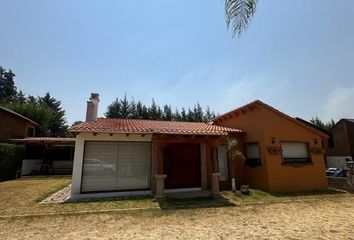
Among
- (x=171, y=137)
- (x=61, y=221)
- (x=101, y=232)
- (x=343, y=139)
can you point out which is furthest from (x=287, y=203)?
(x=343, y=139)

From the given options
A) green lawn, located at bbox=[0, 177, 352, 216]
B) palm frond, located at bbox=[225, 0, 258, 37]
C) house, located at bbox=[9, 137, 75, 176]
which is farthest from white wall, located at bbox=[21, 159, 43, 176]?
palm frond, located at bbox=[225, 0, 258, 37]

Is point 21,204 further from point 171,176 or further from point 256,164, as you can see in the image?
point 256,164

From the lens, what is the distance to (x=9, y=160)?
19203 millimetres

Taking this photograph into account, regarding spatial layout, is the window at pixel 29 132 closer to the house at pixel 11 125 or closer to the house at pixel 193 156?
the house at pixel 11 125

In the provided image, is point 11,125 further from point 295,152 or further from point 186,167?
point 295,152

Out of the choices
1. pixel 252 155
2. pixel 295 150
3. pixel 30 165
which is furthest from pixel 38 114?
pixel 295 150

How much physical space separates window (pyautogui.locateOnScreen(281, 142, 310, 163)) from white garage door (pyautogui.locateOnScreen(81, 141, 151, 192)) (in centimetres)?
872

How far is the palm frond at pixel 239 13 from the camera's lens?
4.68 m

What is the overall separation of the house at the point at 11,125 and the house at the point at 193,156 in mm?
14879

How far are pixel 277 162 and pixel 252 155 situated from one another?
1.74 meters

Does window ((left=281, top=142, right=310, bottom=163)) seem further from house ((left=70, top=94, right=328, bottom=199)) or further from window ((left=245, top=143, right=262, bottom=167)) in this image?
window ((left=245, top=143, right=262, bottom=167))

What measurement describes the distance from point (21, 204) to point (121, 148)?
515 cm

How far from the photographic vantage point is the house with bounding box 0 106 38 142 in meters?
24.1

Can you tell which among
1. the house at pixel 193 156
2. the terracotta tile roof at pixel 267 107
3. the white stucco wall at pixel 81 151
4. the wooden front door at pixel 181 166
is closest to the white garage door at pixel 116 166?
the house at pixel 193 156
